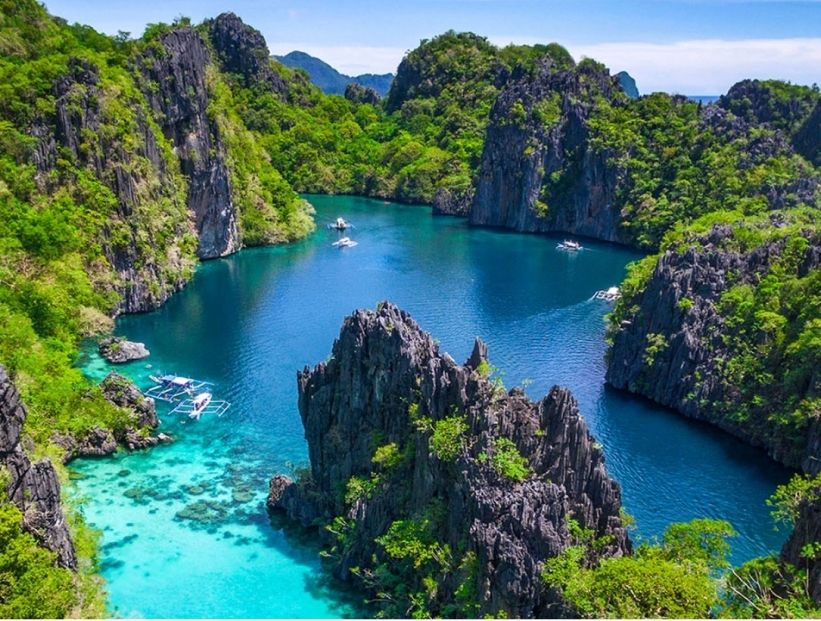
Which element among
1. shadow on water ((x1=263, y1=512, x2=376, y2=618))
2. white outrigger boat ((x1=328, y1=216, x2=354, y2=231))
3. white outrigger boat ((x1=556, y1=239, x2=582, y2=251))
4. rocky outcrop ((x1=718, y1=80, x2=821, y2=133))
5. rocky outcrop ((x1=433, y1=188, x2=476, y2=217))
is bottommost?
shadow on water ((x1=263, y1=512, x2=376, y2=618))

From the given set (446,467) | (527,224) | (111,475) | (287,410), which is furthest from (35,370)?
(527,224)

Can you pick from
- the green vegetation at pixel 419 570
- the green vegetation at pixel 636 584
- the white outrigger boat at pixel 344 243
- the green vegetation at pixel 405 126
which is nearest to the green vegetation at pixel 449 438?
the green vegetation at pixel 419 570

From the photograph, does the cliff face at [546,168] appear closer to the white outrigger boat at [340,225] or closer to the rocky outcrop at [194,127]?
the white outrigger boat at [340,225]

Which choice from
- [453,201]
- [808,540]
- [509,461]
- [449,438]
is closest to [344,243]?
[453,201]

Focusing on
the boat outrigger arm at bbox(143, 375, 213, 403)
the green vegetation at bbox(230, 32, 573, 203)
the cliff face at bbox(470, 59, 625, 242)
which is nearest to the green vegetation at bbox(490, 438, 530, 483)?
the boat outrigger arm at bbox(143, 375, 213, 403)

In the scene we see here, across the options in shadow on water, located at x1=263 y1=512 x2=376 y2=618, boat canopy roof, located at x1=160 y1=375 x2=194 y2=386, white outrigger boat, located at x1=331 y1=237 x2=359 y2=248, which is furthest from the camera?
white outrigger boat, located at x1=331 y1=237 x2=359 y2=248

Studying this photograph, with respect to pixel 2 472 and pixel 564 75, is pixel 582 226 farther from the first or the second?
pixel 2 472

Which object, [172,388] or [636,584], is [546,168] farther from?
[636,584]

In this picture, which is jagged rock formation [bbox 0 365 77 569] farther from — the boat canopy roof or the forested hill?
the boat canopy roof
